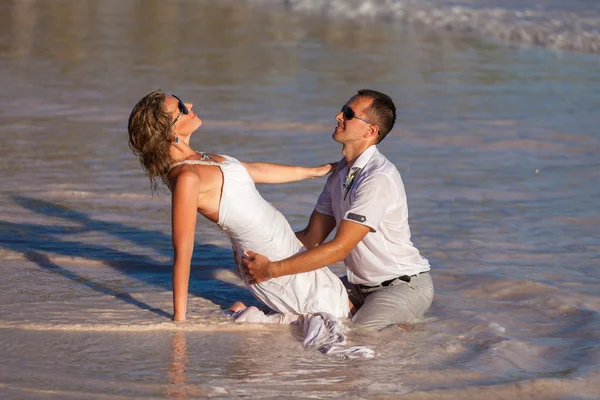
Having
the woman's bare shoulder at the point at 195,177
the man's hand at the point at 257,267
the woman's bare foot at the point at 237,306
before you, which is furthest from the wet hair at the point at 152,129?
the woman's bare foot at the point at 237,306

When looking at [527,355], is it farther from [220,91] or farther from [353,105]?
[220,91]

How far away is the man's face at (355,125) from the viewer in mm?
5797

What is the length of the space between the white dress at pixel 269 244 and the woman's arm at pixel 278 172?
10.3 inches

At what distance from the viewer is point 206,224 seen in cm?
810

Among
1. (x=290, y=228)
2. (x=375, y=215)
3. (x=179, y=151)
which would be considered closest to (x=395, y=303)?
(x=375, y=215)

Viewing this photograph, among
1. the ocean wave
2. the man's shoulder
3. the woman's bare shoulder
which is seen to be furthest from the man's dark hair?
the ocean wave

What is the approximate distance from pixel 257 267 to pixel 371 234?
695 mm

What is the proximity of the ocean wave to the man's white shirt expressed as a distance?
1321 centimetres

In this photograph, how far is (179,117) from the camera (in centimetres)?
546

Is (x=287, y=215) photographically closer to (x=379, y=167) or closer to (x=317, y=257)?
(x=379, y=167)

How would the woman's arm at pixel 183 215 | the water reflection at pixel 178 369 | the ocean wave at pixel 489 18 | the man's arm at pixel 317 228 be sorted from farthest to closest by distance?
the ocean wave at pixel 489 18 → the man's arm at pixel 317 228 → the woman's arm at pixel 183 215 → the water reflection at pixel 178 369

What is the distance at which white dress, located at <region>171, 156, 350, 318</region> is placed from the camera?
554cm

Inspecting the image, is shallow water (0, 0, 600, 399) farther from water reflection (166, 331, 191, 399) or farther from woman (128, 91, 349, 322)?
woman (128, 91, 349, 322)

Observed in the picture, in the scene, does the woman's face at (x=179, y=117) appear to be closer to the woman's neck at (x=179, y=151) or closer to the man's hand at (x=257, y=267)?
the woman's neck at (x=179, y=151)
